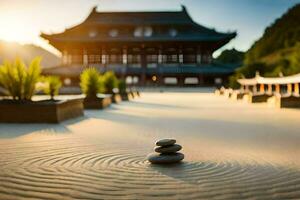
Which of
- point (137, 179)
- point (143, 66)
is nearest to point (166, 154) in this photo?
point (137, 179)

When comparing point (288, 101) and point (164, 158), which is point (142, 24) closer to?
point (288, 101)

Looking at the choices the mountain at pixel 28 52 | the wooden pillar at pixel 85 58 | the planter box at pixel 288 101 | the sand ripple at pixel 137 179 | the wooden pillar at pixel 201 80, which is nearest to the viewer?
the sand ripple at pixel 137 179

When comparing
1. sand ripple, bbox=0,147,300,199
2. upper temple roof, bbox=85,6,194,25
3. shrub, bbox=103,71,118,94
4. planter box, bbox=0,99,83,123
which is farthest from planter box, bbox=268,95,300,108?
upper temple roof, bbox=85,6,194,25

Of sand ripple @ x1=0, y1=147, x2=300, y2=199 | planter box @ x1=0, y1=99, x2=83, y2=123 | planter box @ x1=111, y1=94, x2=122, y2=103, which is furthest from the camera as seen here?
planter box @ x1=111, y1=94, x2=122, y2=103

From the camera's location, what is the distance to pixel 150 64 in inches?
2052

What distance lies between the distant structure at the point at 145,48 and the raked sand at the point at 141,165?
3969cm

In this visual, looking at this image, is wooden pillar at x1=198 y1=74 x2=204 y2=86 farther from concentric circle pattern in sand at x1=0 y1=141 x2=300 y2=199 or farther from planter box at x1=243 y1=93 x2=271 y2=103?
concentric circle pattern in sand at x1=0 y1=141 x2=300 y2=199

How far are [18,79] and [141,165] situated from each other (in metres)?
8.59

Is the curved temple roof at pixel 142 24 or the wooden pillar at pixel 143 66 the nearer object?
the wooden pillar at pixel 143 66

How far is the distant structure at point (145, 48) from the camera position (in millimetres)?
50188

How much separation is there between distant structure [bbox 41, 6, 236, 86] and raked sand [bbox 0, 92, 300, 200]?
3969cm

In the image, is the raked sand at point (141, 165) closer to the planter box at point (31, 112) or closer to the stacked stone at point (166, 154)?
the stacked stone at point (166, 154)

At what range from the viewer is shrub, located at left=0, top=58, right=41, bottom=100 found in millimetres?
13422

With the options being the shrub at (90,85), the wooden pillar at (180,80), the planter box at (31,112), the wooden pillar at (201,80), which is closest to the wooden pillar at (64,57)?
the wooden pillar at (180,80)
